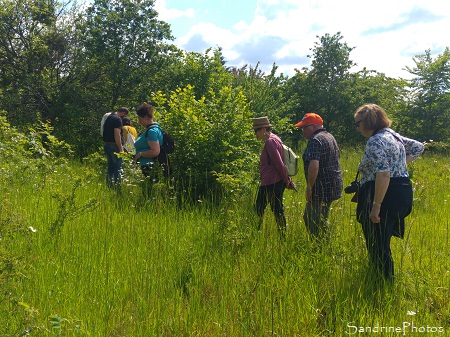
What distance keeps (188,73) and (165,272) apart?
354 inches

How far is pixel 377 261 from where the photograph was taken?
3523 millimetres

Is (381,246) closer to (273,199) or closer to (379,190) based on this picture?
(379,190)

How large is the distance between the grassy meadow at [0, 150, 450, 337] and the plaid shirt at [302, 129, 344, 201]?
0.42m

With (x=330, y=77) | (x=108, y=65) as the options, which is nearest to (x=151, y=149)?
(x=108, y=65)

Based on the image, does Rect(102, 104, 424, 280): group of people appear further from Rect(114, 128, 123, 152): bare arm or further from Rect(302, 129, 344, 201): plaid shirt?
Rect(114, 128, 123, 152): bare arm

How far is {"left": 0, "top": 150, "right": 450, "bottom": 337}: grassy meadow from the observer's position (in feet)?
9.00

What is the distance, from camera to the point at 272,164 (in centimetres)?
535

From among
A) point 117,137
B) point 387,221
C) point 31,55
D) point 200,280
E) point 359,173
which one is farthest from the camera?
point 31,55

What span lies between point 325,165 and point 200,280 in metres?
2.25

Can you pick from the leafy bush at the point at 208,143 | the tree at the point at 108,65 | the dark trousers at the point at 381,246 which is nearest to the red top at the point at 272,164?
the leafy bush at the point at 208,143

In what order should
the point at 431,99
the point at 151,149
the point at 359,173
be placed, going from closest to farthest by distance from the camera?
the point at 359,173 → the point at 151,149 → the point at 431,99

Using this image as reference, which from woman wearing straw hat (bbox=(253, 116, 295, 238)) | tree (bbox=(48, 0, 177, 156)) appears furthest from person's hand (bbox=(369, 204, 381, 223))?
tree (bbox=(48, 0, 177, 156))

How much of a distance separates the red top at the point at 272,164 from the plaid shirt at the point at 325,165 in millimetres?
525

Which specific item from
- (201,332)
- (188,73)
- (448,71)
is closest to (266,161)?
(201,332)
